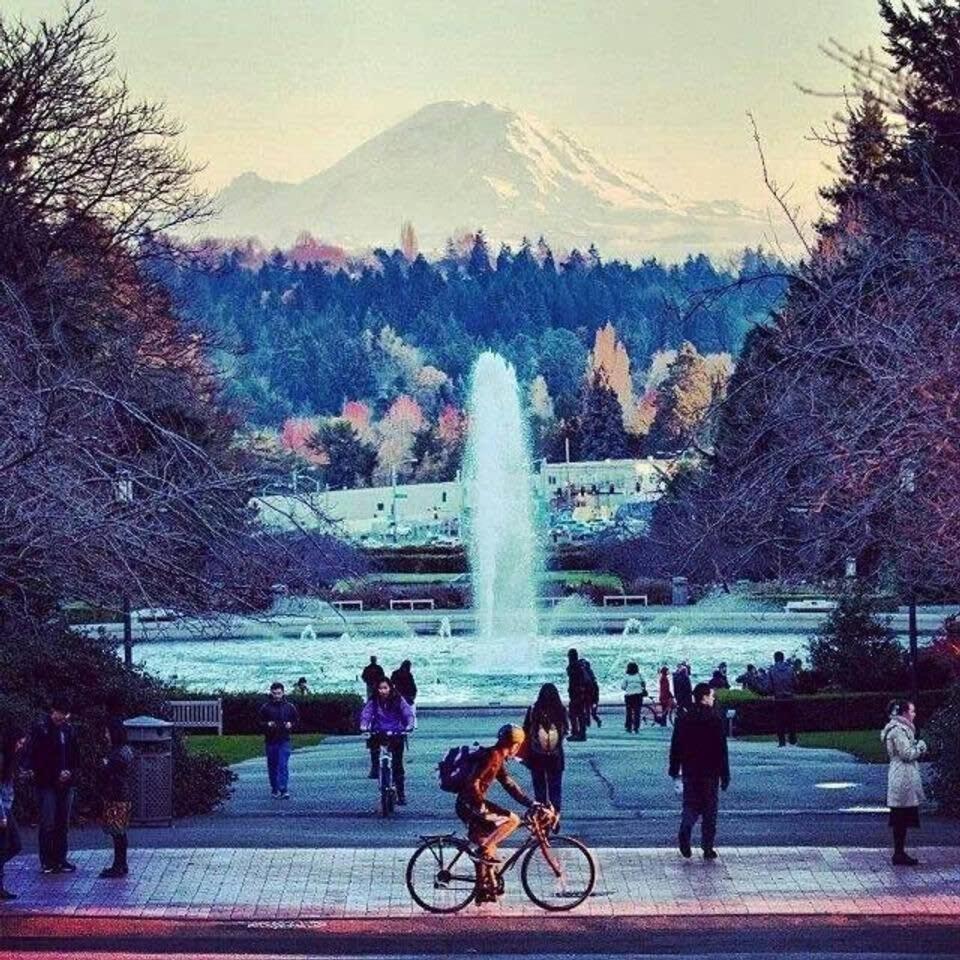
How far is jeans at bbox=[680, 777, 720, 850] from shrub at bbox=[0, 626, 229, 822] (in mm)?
6240

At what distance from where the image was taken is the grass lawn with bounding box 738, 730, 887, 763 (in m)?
35.5

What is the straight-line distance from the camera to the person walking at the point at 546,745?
25125mm

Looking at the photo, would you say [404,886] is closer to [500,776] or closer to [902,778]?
[500,776]

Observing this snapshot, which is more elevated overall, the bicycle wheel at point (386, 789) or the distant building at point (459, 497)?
the distant building at point (459, 497)

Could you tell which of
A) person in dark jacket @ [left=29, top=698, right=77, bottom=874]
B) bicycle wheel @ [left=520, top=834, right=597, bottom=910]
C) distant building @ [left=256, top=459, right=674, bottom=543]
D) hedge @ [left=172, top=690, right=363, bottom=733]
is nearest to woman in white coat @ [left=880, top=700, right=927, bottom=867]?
bicycle wheel @ [left=520, top=834, right=597, bottom=910]

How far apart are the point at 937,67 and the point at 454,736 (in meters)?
17.6

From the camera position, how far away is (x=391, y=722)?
2881 centimetres

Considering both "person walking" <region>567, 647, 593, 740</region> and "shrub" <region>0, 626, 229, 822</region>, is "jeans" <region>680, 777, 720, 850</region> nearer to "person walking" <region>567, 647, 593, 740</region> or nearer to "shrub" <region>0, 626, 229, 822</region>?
"shrub" <region>0, 626, 229, 822</region>

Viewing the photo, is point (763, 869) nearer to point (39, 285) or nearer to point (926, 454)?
point (926, 454)

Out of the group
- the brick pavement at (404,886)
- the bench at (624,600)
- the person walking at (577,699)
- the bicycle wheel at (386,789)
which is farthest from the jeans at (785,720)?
the bench at (624,600)

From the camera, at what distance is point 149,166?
48344 mm

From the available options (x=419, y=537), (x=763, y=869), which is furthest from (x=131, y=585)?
(x=419, y=537)

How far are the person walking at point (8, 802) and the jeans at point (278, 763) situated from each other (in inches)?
298

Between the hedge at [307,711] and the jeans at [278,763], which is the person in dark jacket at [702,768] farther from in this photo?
the hedge at [307,711]
